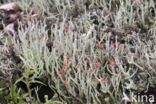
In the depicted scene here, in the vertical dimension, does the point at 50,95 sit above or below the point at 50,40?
below

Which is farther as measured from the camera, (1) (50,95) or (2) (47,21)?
(2) (47,21)

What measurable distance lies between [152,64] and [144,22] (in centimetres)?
82

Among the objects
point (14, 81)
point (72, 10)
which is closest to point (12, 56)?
point (14, 81)

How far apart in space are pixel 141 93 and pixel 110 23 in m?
1.08

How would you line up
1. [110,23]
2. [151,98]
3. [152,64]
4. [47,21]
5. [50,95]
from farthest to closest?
[47,21] < [110,23] < [50,95] < [152,64] < [151,98]

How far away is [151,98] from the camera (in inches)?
66.1

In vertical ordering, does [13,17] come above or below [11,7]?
below

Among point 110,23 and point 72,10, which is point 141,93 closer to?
point 110,23

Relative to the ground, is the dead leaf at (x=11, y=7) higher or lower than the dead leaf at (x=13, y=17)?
higher

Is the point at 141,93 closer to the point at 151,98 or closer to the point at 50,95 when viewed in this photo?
the point at 151,98

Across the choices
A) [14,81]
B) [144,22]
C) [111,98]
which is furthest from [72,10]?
[111,98]

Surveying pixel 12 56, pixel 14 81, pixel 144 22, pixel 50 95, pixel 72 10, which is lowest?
pixel 50 95

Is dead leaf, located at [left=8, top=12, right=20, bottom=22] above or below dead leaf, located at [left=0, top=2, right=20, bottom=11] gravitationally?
below

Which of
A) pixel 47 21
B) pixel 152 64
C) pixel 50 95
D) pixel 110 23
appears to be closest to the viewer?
pixel 152 64
